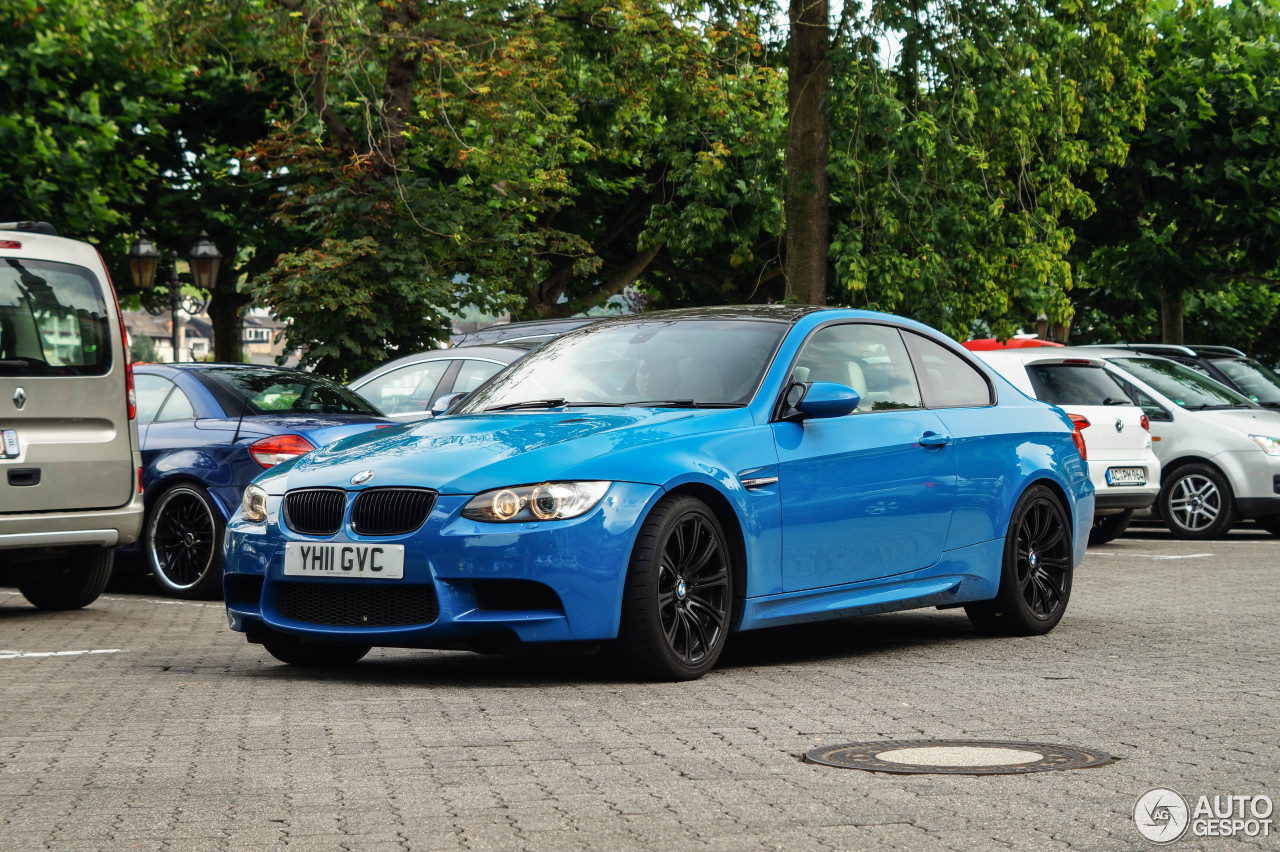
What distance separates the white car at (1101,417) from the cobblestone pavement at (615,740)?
18.9 feet

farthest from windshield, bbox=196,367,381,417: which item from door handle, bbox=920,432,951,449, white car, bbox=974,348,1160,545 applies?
white car, bbox=974,348,1160,545

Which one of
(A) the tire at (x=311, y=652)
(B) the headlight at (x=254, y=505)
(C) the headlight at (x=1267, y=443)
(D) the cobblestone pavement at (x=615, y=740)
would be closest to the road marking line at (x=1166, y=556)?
(C) the headlight at (x=1267, y=443)

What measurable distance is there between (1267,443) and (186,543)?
10.3 metres

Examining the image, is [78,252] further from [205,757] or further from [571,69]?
[571,69]

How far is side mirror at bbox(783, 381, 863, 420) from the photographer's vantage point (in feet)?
23.6

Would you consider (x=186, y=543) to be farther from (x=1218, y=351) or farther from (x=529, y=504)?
(x=1218, y=351)

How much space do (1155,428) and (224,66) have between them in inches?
884

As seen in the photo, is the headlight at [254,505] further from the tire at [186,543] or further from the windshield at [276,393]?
the windshield at [276,393]

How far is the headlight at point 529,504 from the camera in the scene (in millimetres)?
6305

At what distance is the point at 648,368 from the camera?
759 centimetres

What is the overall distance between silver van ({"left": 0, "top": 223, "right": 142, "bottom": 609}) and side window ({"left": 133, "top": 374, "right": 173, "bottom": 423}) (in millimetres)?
1363

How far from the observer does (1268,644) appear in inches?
321

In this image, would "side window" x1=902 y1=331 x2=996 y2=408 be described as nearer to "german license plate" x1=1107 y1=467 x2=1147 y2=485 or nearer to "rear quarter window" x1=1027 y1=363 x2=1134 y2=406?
"german license plate" x1=1107 y1=467 x2=1147 y2=485

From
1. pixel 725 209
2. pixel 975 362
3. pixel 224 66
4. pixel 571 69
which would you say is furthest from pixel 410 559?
pixel 224 66
